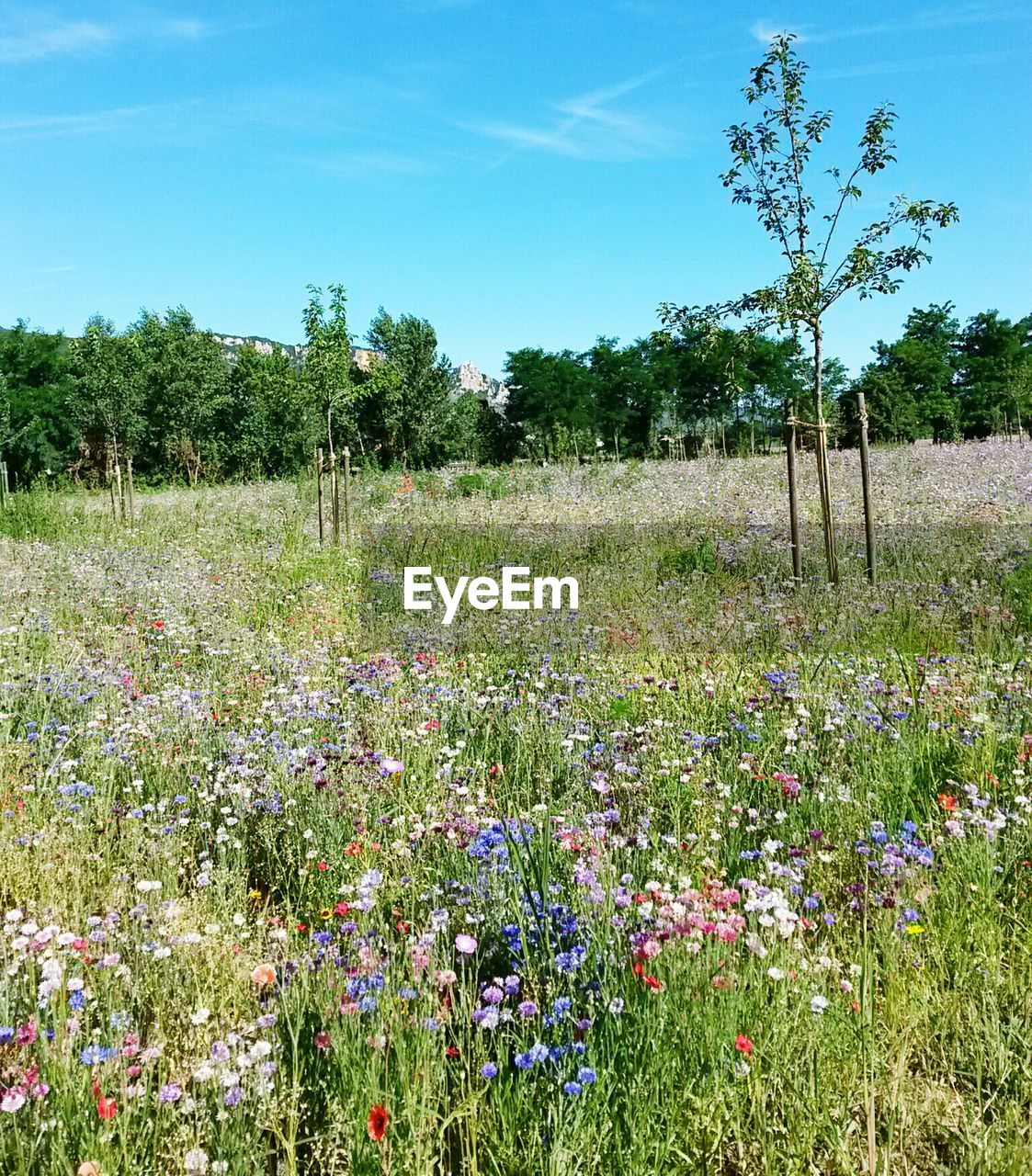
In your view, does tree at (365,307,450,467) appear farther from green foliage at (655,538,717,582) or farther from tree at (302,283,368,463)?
green foliage at (655,538,717,582)

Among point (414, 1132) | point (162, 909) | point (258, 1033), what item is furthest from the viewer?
point (162, 909)

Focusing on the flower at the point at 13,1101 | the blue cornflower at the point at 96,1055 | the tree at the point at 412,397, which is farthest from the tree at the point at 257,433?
the flower at the point at 13,1101

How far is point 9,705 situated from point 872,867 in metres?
4.95

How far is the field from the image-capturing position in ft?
6.70

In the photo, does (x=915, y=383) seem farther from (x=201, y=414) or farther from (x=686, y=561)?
(x=686, y=561)

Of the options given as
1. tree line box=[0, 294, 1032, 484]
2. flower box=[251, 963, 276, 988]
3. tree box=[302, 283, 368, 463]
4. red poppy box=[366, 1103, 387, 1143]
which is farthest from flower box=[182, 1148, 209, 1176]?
tree line box=[0, 294, 1032, 484]

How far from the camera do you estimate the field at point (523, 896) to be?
80.4 inches

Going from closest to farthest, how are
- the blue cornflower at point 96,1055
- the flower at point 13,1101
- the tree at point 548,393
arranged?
the flower at point 13,1101, the blue cornflower at point 96,1055, the tree at point 548,393

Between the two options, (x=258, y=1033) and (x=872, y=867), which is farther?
(x=872, y=867)

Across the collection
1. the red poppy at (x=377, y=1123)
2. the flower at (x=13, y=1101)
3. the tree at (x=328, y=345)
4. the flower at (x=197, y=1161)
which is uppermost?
the tree at (x=328, y=345)

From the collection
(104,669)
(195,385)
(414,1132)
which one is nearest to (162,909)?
(414,1132)

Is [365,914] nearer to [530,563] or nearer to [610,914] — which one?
[610,914]

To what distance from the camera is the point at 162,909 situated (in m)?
2.78

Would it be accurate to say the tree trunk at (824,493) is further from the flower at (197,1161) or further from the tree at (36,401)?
the tree at (36,401)
